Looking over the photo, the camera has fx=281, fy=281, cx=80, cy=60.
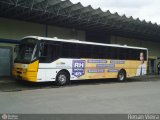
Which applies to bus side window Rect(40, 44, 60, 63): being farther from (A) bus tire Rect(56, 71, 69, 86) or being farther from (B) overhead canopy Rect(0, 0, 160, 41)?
(B) overhead canopy Rect(0, 0, 160, 41)

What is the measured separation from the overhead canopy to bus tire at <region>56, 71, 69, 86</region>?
17.1 ft

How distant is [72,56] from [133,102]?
7.53 metres

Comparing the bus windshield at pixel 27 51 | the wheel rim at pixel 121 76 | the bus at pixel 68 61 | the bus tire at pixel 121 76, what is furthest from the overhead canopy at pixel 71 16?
the wheel rim at pixel 121 76

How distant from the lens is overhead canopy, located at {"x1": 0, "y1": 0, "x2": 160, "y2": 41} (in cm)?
1960

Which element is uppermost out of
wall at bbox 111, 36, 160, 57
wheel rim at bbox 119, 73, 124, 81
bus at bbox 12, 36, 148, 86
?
wall at bbox 111, 36, 160, 57

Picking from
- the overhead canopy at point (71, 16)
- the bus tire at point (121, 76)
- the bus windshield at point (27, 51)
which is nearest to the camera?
the bus windshield at point (27, 51)

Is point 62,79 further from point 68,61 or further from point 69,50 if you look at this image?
point 69,50

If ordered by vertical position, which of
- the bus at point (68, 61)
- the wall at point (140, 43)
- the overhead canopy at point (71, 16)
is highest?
the overhead canopy at point (71, 16)

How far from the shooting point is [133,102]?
1159cm

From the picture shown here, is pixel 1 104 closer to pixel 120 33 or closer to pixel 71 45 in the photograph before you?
pixel 71 45

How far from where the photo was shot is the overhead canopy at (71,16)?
19.6m

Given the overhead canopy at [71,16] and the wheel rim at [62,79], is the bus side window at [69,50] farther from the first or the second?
the overhead canopy at [71,16]

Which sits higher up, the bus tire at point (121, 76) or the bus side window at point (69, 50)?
the bus side window at point (69, 50)

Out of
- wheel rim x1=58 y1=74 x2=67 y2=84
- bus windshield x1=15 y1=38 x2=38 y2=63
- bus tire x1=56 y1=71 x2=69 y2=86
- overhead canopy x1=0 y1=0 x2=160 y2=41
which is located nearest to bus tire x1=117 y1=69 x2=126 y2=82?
overhead canopy x1=0 y1=0 x2=160 y2=41
